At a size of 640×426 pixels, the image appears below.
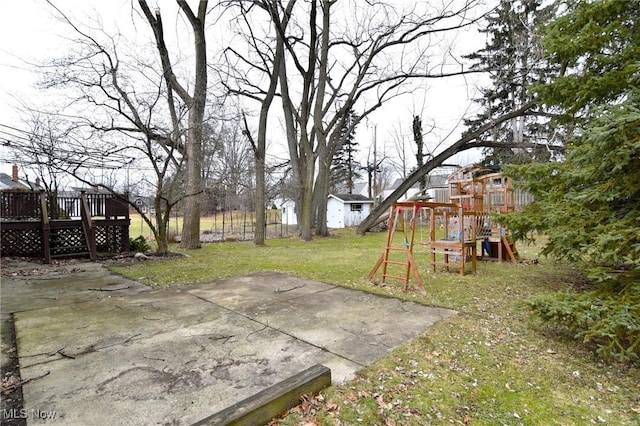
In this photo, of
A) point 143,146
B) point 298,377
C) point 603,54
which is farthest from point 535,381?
point 143,146

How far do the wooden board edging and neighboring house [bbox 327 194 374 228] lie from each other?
21690mm

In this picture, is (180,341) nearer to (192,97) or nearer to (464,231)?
(464,231)

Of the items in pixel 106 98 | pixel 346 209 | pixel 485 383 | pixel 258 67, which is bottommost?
pixel 485 383

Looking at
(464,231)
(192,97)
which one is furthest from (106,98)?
(464,231)

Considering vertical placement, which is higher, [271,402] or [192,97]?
[192,97]

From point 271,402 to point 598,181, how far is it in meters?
3.74

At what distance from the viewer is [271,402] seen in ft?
6.17

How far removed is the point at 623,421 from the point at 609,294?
1153 mm

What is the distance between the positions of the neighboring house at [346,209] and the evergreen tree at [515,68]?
9.31m

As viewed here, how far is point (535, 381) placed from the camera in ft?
7.68

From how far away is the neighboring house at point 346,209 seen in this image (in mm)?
24078

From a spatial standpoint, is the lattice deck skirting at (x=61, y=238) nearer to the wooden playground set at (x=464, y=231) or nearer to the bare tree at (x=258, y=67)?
the bare tree at (x=258, y=67)

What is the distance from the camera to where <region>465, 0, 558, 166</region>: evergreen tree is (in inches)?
415

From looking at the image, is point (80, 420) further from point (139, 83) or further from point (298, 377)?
point (139, 83)
